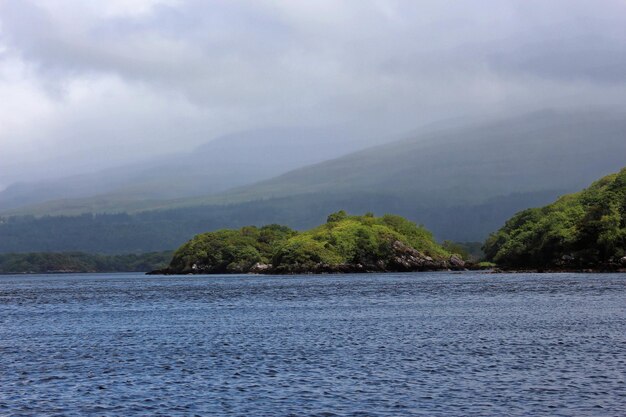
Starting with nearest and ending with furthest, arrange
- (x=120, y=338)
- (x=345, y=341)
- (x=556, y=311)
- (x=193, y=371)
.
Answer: (x=193, y=371) → (x=345, y=341) → (x=120, y=338) → (x=556, y=311)

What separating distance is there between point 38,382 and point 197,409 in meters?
16.0

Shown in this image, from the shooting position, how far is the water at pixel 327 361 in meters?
44.8

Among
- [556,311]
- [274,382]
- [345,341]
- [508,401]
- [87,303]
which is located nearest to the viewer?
[508,401]

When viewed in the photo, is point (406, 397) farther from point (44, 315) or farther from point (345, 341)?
point (44, 315)

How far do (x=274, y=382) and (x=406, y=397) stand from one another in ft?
33.9

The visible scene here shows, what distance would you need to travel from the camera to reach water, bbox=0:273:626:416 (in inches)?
1762

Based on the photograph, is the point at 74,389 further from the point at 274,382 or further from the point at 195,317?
the point at 195,317

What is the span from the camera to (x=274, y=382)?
172 ft

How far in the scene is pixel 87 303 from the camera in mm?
149625

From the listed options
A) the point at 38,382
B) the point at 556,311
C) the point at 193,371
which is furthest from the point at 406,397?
the point at 556,311

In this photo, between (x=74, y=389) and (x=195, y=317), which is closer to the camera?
(x=74, y=389)

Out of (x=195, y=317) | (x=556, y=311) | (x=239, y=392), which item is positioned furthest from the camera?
(x=195, y=317)

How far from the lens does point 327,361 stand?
60938 millimetres

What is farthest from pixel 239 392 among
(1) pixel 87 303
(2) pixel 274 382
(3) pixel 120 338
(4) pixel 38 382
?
(1) pixel 87 303
